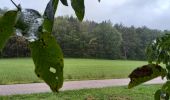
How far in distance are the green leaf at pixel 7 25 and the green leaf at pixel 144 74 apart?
0.18 meters

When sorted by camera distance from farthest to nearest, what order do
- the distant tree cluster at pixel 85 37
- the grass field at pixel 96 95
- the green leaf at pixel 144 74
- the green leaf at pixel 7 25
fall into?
the grass field at pixel 96 95 → the distant tree cluster at pixel 85 37 → the green leaf at pixel 144 74 → the green leaf at pixel 7 25

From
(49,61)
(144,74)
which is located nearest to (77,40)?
(144,74)

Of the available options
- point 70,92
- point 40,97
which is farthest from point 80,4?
point 70,92

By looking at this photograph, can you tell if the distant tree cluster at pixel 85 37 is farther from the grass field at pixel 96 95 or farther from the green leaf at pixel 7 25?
the grass field at pixel 96 95

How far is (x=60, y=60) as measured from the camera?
1.20ft

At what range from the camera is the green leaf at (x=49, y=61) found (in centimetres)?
36

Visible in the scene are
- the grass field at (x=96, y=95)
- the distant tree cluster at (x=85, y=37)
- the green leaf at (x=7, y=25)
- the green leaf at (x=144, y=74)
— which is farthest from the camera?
the grass field at (x=96, y=95)

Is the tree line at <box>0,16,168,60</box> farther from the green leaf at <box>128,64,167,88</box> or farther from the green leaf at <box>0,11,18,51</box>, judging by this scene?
the green leaf at <box>128,64,167,88</box>

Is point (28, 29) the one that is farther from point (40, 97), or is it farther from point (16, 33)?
Result: point (40, 97)

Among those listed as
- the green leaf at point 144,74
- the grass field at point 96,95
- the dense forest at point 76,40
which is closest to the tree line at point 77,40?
the dense forest at point 76,40

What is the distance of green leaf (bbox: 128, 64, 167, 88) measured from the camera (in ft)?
1.60

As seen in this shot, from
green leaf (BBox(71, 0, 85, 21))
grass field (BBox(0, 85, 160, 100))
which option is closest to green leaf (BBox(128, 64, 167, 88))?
green leaf (BBox(71, 0, 85, 21))

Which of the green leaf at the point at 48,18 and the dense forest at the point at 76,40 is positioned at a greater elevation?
the green leaf at the point at 48,18

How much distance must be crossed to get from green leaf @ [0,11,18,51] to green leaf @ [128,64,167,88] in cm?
18
